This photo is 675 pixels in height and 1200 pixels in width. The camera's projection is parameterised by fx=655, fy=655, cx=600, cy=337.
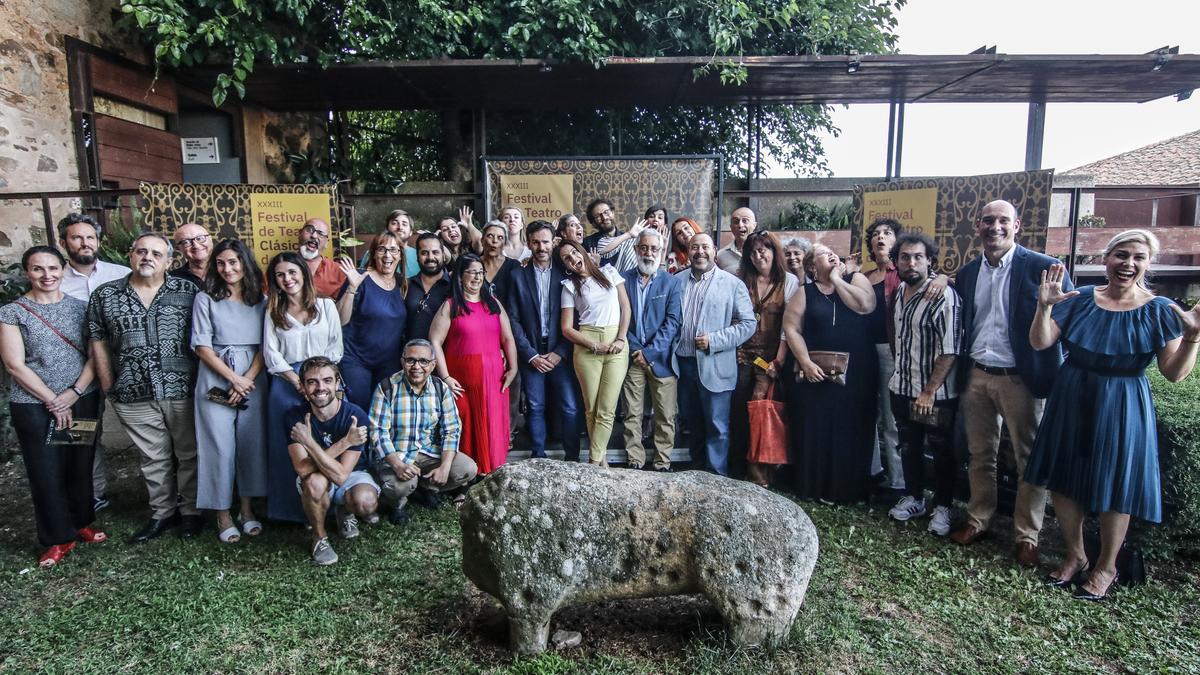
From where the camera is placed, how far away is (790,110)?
12.9m

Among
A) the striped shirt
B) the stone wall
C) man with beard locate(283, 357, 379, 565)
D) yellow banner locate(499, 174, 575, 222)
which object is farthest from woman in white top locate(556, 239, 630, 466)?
the stone wall

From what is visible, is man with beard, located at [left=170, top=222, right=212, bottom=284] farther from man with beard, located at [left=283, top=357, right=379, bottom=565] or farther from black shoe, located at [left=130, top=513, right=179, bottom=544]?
black shoe, located at [left=130, top=513, right=179, bottom=544]

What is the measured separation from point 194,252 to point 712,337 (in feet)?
11.6

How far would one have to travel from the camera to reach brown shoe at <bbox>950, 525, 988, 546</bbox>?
4.07 metres

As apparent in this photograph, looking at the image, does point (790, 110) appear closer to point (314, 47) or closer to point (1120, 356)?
point (314, 47)

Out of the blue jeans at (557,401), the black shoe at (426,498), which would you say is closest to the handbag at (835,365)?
the blue jeans at (557,401)

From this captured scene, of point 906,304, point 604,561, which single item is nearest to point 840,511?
point 906,304

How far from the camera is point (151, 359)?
4.14 metres

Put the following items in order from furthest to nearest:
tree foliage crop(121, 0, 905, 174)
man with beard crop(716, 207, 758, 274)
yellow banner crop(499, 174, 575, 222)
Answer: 1. yellow banner crop(499, 174, 575, 222)
2. tree foliage crop(121, 0, 905, 174)
3. man with beard crop(716, 207, 758, 274)

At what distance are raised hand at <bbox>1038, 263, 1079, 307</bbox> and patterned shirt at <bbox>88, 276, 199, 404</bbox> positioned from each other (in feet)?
16.5

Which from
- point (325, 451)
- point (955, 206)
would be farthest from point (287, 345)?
point (955, 206)

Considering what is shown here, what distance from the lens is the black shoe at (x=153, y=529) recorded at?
167 inches

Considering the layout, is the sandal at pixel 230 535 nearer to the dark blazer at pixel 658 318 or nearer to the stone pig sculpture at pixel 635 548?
the stone pig sculpture at pixel 635 548

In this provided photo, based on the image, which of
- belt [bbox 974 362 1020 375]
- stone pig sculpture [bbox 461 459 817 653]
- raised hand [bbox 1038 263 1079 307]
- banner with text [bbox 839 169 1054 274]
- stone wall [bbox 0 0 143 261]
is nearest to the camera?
stone pig sculpture [bbox 461 459 817 653]
